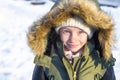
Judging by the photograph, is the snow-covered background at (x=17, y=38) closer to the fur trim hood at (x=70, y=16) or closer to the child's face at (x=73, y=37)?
the fur trim hood at (x=70, y=16)

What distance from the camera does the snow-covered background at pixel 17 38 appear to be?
16.3 ft

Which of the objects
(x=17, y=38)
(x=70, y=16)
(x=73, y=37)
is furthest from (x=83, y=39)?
(x=17, y=38)

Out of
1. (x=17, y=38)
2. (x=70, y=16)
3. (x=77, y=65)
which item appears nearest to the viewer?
(x=70, y=16)

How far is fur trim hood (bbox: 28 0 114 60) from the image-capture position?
270cm

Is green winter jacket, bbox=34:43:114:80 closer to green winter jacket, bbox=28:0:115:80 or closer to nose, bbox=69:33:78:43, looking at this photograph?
green winter jacket, bbox=28:0:115:80

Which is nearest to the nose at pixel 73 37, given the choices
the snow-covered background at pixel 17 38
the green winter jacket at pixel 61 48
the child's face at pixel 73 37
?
the child's face at pixel 73 37

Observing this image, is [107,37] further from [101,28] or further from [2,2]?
[2,2]

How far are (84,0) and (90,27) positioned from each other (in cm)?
21

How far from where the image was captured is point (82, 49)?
9.63 ft

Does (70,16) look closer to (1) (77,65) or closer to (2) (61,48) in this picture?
(2) (61,48)

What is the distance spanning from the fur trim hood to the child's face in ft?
0.26

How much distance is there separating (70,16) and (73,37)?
0.15m

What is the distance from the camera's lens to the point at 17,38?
21.6 feet

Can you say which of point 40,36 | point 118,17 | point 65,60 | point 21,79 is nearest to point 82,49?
point 65,60
